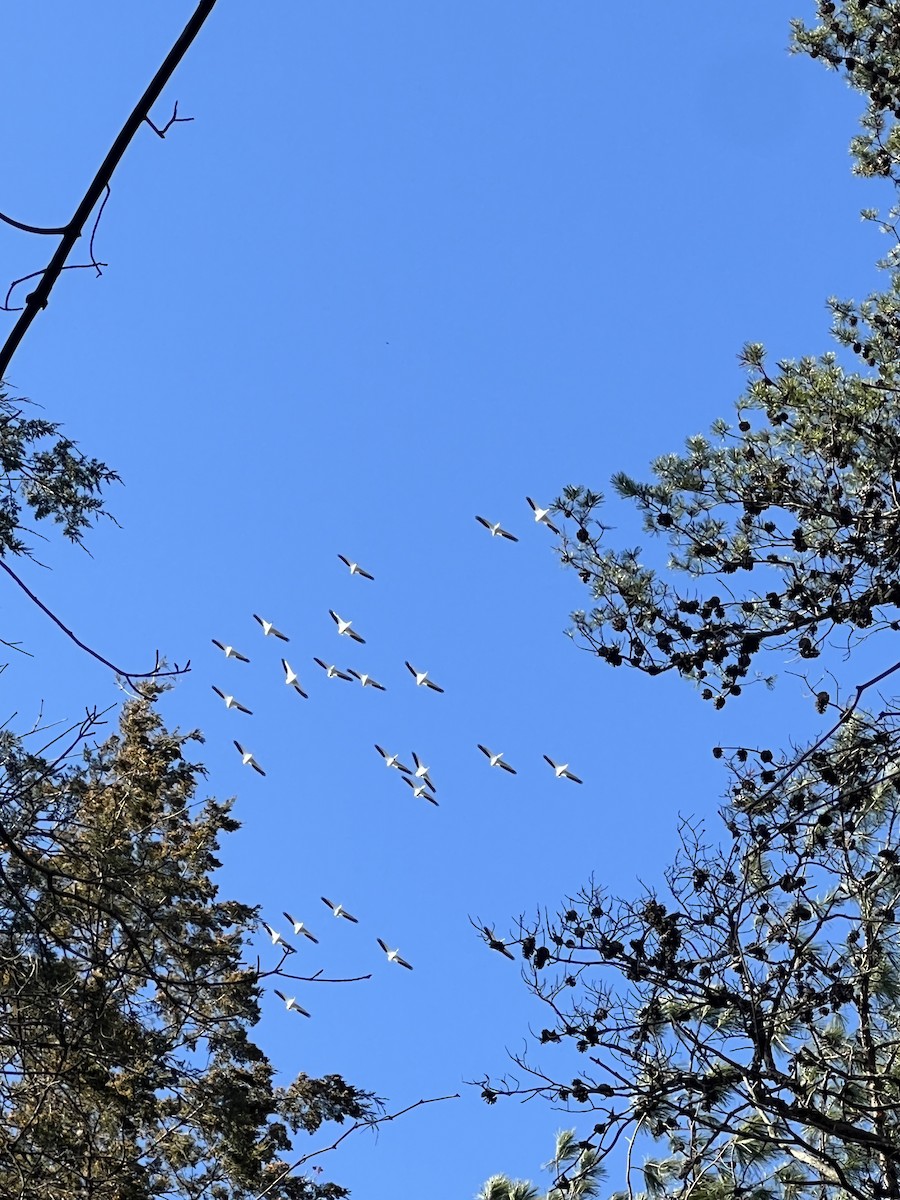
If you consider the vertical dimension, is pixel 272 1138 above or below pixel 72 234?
above

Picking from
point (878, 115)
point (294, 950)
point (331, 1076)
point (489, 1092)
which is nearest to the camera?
point (294, 950)

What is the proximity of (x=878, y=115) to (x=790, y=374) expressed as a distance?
2.05 m

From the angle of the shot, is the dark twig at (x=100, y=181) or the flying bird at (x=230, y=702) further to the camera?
the flying bird at (x=230, y=702)

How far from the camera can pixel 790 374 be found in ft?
22.7

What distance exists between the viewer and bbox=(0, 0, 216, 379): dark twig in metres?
1.06

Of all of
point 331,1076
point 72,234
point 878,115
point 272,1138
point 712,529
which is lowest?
point 72,234

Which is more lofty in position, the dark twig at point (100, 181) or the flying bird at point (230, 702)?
the flying bird at point (230, 702)

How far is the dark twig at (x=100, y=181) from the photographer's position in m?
1.06

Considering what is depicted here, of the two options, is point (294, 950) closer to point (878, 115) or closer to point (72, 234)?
point (72, 234)

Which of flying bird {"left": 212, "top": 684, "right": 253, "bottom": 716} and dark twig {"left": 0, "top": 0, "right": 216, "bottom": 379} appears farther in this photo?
flying bird {"left": 212, "top": 684, "right": 253, "bottom": 716}

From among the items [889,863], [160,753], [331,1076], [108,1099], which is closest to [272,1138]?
[331,1076]

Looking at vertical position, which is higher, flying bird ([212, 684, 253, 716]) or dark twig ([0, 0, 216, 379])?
flying bird ([212, 684, 253, 716])

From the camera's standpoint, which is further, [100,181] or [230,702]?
[230,702]

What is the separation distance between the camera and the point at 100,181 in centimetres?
109
